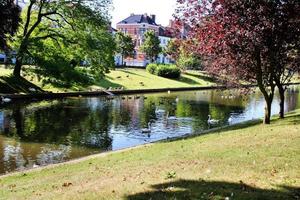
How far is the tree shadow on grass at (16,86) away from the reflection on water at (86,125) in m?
4.98

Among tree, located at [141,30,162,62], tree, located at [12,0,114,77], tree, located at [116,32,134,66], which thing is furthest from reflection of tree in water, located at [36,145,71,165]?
tree, located at [141,30,162,62]

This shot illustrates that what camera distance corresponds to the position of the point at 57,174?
49.9 feet

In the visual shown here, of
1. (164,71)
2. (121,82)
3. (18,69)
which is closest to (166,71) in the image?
(164,71)

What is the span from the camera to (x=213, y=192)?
32.1ft

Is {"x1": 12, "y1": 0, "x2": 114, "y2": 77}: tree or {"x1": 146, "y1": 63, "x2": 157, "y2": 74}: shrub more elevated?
{"x1": 12, "y1": 0, "x2": 114, "y2": 77}: tree

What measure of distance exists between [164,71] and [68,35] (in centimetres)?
3404

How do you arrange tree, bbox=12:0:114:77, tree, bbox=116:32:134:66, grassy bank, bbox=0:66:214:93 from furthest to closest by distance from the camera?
tree, bbox=116:32:134:66, tree, bbox=12:0:114:77, grassy bank, bbox=0:66:214:93

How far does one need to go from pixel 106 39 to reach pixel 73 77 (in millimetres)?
5979

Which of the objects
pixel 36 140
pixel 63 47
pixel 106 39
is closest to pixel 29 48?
pixel 63 47

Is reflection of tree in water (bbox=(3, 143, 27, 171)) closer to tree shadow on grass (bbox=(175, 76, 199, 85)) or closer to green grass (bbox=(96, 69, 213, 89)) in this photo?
green grass (bbox=(96, 69, 213, 89))

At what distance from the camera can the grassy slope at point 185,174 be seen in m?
10.1

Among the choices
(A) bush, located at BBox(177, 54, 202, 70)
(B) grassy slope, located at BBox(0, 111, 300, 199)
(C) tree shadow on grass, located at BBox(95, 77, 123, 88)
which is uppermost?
(A) bush, located at BBox(177, 54, 202, 70)

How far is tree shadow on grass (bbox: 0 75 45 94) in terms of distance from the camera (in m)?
47.9

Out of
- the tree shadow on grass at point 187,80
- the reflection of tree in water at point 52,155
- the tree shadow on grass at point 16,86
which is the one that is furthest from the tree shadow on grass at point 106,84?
the reflection of tree in water at point 52,155
